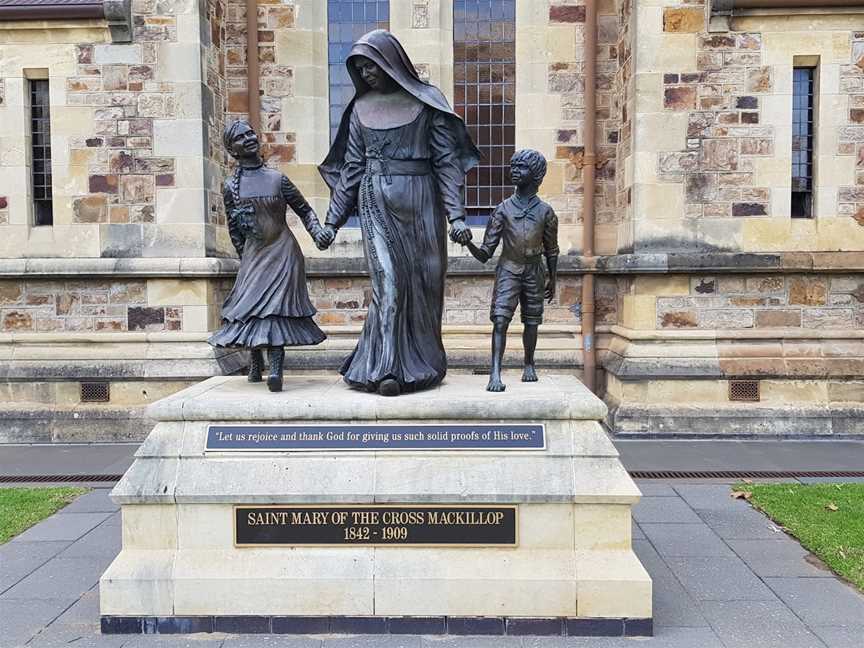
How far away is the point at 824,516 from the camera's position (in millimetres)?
6039

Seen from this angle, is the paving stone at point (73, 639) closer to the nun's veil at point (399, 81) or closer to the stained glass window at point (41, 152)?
the nun's veil at point (399, 81)

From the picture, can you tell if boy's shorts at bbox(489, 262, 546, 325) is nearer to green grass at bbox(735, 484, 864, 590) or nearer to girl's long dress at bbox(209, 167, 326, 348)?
girl's long dress at bbox(209, 167, 326, 348)

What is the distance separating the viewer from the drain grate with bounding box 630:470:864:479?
290 inches

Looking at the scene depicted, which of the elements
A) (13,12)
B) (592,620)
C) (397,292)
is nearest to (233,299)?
(397,292)

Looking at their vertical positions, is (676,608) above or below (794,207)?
below

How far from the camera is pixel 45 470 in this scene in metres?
7.86

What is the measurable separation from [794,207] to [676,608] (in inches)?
265

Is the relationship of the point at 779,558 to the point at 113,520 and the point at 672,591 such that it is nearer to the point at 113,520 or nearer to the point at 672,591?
the point at 672,591

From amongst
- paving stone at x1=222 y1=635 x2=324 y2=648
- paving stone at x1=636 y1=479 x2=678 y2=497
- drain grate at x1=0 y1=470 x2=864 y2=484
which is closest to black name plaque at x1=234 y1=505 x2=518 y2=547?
paving stone at x1=222 y1=635 x2=324 y2=648

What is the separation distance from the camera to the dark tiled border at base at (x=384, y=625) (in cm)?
418

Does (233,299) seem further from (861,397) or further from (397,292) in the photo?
(861,397)

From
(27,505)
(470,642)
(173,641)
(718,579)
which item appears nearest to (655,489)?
(718,579)

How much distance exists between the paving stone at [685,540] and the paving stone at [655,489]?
0.84 metres

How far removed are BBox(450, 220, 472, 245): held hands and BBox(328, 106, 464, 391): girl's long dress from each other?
10cm
